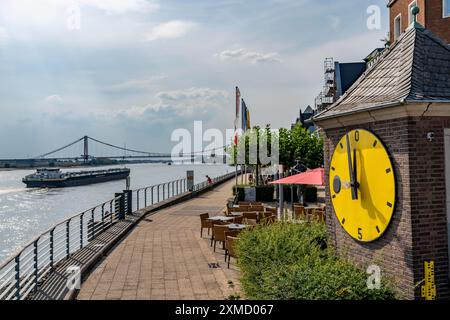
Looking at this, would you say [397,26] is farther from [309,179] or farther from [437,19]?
[309,179]

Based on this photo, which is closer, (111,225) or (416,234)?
(416,234)

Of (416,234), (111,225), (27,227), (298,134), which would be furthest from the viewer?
(27,227)

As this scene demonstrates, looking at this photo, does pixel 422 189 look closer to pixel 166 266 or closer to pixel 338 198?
pixel 338 198

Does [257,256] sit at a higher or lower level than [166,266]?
higher

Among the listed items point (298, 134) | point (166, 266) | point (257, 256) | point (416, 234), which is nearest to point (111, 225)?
point (166, 266)

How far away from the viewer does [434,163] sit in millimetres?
6723

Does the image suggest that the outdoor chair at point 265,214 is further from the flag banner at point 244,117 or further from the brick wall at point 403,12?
the flag banner at point 244,117

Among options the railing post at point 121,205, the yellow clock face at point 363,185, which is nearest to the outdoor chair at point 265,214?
the railing post at point 121,205

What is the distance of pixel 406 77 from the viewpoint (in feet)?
23.6

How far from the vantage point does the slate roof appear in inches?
270

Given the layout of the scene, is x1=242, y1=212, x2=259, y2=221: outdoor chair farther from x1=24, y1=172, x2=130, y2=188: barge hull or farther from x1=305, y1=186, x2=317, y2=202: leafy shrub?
x1=24, y1=172, x2=130, y2=188: barge hull

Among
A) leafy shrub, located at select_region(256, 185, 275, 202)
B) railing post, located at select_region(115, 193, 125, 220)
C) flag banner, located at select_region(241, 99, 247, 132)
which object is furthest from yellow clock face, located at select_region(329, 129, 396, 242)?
flag banner, located at select_region(241, 99, 247, 132)

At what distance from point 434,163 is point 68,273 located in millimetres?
7568

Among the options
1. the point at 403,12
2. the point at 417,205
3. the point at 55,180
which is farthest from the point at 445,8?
the point at 55,180
